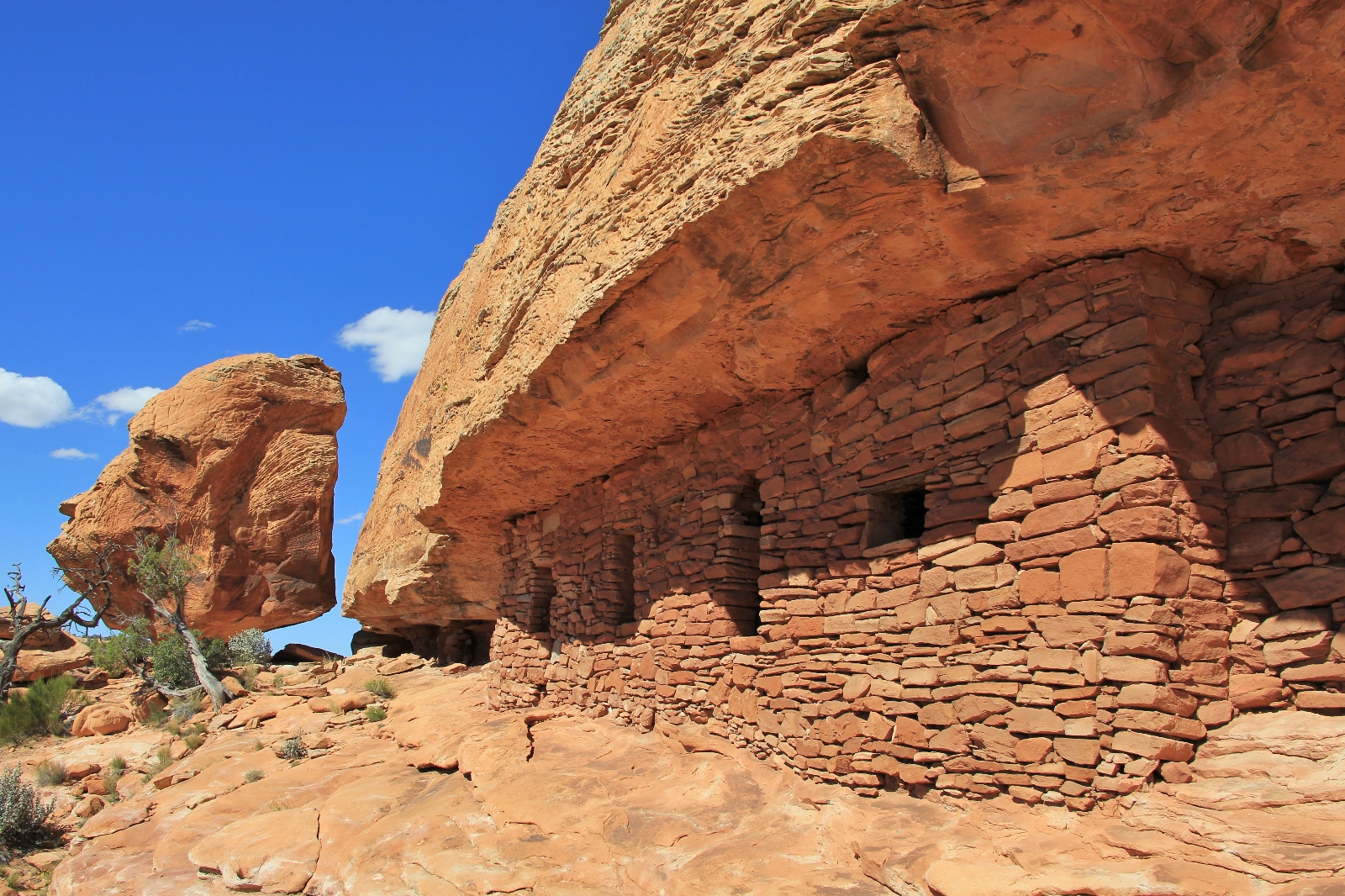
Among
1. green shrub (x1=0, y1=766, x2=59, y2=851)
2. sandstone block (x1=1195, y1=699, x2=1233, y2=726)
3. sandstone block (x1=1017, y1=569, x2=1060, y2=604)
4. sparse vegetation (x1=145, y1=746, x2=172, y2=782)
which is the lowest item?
green shrub (x1=0, y1=766, x2=59, y2=851)

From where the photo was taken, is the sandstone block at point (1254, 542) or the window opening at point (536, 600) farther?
the window opening at point (536, 600)

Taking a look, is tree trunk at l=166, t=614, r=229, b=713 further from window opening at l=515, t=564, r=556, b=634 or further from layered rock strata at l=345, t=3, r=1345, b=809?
layered rock strata at l=345, t=3, r=1345, b=809

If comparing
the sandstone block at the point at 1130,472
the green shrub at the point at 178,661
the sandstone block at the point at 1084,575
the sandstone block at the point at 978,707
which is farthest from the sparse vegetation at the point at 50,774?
the sandstone block at the point at 1130,472

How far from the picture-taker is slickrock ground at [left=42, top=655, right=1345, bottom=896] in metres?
2.85

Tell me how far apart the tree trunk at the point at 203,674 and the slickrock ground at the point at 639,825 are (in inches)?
113

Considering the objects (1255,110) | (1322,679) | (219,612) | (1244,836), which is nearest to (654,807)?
(1244,836)

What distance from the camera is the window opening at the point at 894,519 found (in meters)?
4.73

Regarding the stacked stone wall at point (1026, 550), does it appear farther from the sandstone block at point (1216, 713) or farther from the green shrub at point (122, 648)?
the green shrub at point (122, 648)

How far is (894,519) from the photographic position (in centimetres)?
484

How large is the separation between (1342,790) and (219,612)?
17805 millimetres

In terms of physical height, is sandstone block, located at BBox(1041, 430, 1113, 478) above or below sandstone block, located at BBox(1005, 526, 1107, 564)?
above

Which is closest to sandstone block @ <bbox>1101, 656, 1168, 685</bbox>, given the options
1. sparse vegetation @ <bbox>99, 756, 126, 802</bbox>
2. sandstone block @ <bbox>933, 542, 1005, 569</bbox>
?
sandstone block @ <bbox>933, 542, 1005, 569</bbox>

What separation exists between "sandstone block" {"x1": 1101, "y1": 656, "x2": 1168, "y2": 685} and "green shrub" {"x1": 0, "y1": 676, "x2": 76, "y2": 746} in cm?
1333

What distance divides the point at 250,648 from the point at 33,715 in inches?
164
